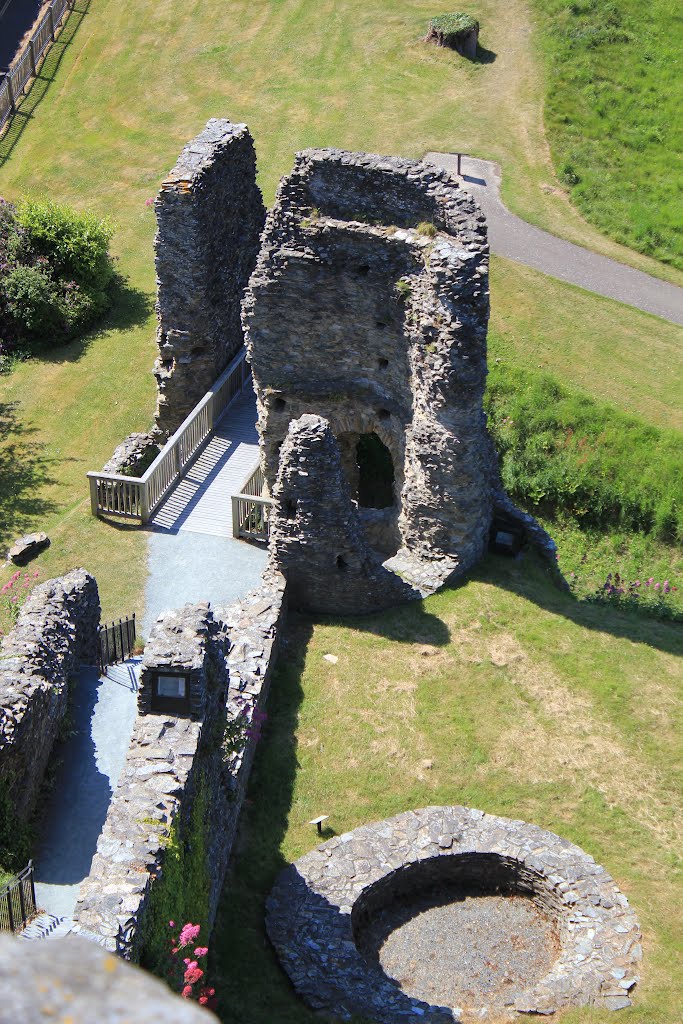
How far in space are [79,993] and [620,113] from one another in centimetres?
4147

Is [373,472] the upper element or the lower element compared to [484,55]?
lower

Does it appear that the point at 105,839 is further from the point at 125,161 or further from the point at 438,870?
the point at 125,161

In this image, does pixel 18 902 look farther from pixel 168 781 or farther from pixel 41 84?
pixel 41 84

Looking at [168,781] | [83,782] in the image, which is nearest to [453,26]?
[83,782]

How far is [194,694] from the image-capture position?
15.6 m

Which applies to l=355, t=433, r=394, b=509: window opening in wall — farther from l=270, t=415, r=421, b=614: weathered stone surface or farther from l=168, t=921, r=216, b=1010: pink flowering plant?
l=168, t=921, r=216, b=1010: pink flowering plant

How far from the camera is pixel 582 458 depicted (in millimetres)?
A: 30125

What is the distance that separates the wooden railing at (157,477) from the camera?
2648 centimetres

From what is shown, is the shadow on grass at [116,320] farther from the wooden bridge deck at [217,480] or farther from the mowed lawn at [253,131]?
the wooden bridge deck at [217,480]

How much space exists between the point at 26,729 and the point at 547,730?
8.85m

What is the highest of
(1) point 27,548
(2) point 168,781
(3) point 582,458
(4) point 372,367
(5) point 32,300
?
(2) point 168,781

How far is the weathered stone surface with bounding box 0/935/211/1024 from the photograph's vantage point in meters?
3.43

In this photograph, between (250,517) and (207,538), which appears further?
(207,538)

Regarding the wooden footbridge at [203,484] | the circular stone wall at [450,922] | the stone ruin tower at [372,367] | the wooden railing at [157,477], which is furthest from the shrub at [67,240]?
the circular stone wall at [450,922]
